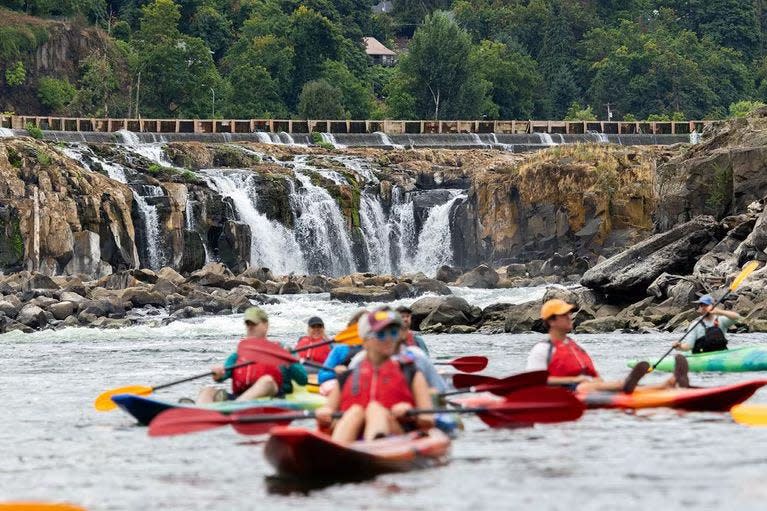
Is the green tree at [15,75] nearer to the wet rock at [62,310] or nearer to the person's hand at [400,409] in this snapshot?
the wet rock at [62,310]

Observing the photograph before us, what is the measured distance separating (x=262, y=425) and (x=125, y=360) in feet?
40.8

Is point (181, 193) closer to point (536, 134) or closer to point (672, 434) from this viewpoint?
point (536, 134)

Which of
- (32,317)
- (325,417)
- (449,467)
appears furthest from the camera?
(32,317)

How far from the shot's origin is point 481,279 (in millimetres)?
46344

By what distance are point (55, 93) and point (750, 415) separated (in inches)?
3110

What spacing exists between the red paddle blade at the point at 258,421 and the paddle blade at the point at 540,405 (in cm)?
190

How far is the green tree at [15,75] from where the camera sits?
9044 centimetres

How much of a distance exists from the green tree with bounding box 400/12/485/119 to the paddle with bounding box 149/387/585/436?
81.5 m

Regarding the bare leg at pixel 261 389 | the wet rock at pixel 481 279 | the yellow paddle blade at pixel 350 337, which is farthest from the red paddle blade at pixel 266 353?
the wet rock at pixel 481 279

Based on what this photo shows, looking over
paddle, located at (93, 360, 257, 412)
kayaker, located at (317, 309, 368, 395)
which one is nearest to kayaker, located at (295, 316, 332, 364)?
kayaker, located at (317, 309, 368, 395)

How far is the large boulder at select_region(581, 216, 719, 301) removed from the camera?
36.3m

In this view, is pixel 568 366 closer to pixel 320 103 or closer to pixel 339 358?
pixel 339 358

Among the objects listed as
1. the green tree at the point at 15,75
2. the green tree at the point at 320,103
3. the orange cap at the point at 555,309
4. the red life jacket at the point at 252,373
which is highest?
the green tree at the point at 15,75

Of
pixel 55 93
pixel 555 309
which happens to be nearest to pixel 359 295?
pixel 555 309
